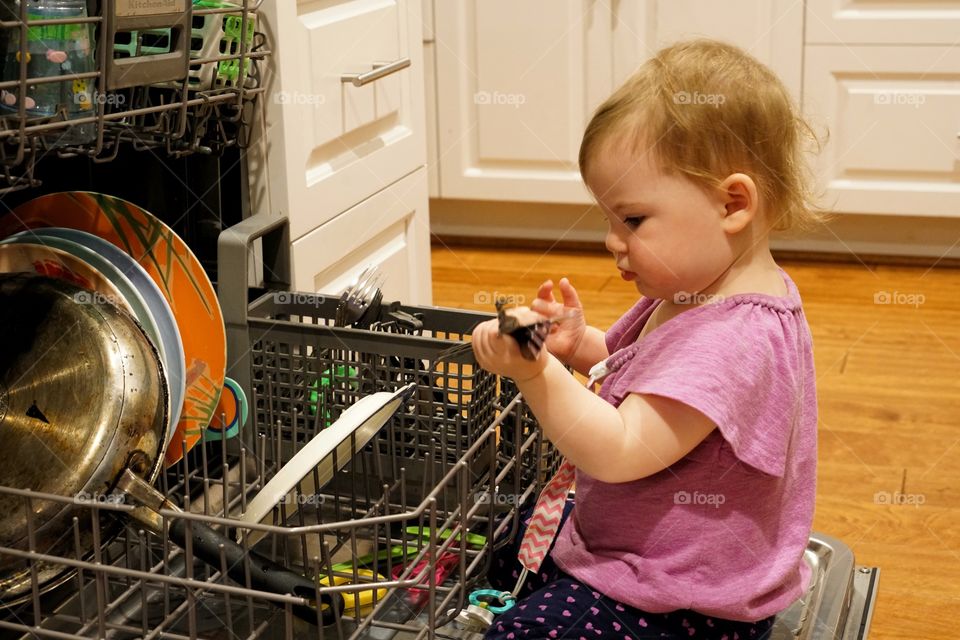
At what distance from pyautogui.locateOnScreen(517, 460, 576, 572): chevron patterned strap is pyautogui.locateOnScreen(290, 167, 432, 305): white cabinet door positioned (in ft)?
1.26

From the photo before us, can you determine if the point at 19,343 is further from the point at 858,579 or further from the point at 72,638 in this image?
the point at 858,579

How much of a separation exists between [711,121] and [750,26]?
1.49 meters

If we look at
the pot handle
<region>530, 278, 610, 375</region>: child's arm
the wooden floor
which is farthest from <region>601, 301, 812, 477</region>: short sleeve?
the wooden floor

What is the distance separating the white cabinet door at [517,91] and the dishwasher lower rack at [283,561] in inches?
56.3

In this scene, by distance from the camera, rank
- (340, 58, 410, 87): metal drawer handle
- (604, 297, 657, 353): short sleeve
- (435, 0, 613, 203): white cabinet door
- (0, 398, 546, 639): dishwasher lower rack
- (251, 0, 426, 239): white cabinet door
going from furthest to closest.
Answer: (435, 0, 613, 203): white cabinet door → (340, 58, 410, 87): metal drawer handle → (251, 0, 426, 239): white cabinet door → (604, 297, 657, 353): short sleeve → (0, 398, 546, 639): dishwasher lower rack

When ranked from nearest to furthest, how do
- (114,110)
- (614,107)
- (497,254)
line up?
(614,107) < (114,110) < (497,254)

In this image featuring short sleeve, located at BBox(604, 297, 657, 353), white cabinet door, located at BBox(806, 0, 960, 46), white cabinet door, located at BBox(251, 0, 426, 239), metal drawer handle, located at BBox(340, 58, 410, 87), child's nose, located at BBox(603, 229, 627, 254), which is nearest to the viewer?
child's nose, located at BBox(603, 229, 627, 254)

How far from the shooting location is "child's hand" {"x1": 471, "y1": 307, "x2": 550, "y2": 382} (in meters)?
0.69

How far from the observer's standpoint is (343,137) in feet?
4.00

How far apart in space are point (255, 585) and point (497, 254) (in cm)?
175

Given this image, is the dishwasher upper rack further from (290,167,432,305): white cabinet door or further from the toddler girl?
the toddler girl

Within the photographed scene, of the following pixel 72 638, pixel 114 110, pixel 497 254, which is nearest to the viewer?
pixel 72 638

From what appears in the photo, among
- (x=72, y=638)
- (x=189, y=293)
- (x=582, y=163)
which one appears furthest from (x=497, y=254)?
(x=72, y=638)

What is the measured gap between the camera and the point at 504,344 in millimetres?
694
